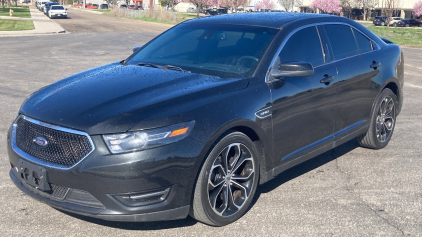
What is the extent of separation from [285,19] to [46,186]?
118 inches

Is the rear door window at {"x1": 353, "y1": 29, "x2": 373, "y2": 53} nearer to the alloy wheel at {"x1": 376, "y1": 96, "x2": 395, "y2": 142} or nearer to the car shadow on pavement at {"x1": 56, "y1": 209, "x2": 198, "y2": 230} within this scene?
the alloy wheel at {"x1": 376, "y1": 96, "x2": 395, "y2": 142}

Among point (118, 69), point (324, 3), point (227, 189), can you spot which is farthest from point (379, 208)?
point (324, 3)

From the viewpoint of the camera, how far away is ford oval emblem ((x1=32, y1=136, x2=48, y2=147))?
12.1 feet

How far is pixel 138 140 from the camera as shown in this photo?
11.4 feet

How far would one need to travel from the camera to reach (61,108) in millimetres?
3820

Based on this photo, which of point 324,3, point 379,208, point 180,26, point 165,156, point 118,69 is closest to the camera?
point 165,156

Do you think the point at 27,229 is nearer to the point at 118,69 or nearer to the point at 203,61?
the point at 118,69

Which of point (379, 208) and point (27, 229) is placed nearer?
Result: point (27, 229)

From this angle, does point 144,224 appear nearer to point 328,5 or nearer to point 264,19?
point 264,19

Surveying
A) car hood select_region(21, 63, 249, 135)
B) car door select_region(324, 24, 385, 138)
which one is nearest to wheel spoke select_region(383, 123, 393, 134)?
car door select_region(324, 24, 385, 138)

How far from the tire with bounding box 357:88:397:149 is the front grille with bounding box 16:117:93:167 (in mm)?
3924

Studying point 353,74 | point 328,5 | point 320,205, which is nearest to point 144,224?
point 320,205

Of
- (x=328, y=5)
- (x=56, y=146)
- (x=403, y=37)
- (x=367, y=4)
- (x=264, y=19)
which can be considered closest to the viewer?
(x=56, y=146)

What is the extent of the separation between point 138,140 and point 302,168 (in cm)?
275
